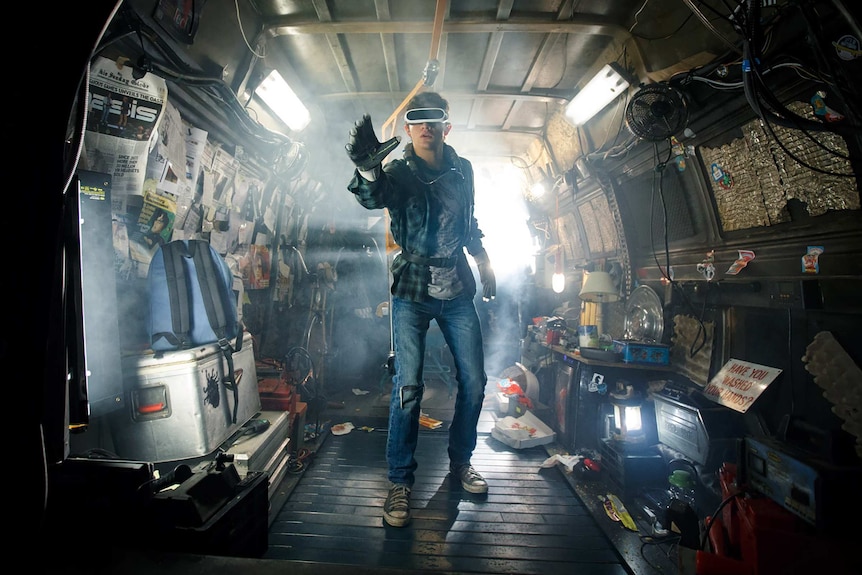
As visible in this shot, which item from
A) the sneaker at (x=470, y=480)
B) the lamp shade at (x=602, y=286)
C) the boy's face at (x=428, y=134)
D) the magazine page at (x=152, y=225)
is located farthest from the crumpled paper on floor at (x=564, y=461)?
the magazine page at (x=152, y=225)

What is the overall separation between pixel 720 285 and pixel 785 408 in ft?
3.91

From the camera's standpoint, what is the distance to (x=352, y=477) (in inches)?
125

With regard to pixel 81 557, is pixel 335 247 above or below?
above

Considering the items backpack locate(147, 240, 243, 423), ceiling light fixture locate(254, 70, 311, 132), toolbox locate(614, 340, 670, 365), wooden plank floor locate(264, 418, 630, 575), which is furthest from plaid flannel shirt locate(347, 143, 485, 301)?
ceiling light fixture locate(254, 70, 311, 132)

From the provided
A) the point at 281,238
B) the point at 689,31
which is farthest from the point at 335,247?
the point at 689,31

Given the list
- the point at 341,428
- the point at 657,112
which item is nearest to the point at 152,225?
the point at 341,428

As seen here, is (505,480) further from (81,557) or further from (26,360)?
(26,360)

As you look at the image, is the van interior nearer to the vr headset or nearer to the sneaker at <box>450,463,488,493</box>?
the sneaker at <box>450,463,488,493</box>

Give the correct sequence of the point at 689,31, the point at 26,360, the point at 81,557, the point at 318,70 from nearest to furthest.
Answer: the point at 26,360
the point at 81,557
the point at 689,31
the point at 318,70

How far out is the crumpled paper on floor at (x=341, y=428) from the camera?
4188 millimetres

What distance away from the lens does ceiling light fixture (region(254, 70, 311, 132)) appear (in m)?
3.89

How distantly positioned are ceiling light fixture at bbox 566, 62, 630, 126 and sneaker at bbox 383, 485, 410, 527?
192 inches

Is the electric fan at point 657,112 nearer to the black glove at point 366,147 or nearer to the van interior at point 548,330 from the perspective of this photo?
the van interior at point 548,330

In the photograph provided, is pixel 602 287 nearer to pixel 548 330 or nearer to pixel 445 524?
pixel 548 330
